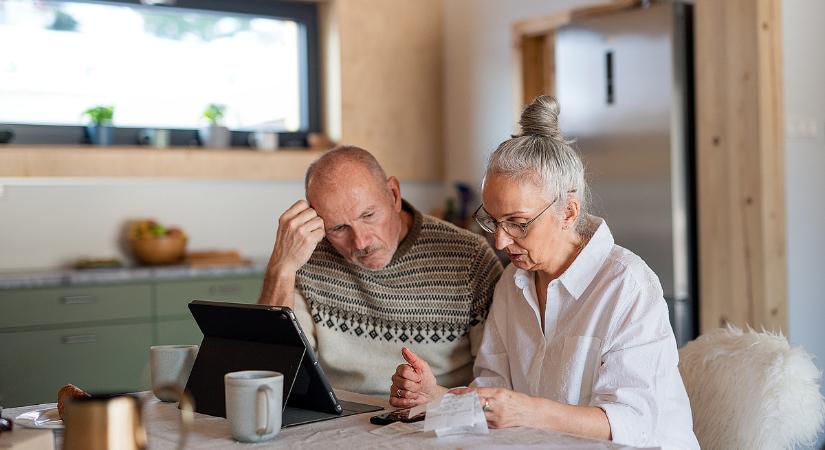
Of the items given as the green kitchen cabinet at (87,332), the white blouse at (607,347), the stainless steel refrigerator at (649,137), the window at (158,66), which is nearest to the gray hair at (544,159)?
the white blouse at (607,347)

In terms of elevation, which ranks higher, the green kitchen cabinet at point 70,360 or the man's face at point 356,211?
the man's face at point 356,211

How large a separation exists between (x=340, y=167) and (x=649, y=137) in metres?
2.01

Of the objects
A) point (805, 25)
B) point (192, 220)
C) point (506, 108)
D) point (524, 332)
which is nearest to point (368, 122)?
point (506, 108)

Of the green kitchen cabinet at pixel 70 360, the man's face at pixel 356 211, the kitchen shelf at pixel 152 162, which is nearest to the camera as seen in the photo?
the man's face at pixel 356 211

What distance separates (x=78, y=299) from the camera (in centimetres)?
397

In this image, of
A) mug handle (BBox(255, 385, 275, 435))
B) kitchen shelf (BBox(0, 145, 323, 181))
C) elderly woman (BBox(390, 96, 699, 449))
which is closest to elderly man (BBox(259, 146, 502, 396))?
elderly woman (BBox(390, 96, 699, 449))

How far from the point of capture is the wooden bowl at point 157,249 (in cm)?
442

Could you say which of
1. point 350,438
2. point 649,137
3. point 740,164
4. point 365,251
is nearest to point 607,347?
point 350,438

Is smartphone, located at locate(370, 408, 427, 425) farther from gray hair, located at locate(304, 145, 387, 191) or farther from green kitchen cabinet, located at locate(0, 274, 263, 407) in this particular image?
green kitchen cabinet, located at locate(0, 274, 263, 407)

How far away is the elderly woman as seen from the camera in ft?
5.57

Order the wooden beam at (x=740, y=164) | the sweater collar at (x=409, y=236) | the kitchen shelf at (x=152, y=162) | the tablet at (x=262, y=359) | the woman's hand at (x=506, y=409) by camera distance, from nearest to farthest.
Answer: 1. the woman's hand at (x=506, y=409)
2. the tablet at (x=262, y=359)
3. the sweater collar at (x=409, y=236)
4. the wooden beam at (x=740, y=164)
5. the kitchen shelf at (x=152, y=162)

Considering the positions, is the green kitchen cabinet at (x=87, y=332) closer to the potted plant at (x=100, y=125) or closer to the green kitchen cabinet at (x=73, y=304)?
the green kitchen cabinet at (x=73, y=304)

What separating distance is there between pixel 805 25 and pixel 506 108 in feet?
5.43

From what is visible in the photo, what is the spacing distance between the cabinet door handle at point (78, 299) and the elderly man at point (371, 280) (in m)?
1.90
